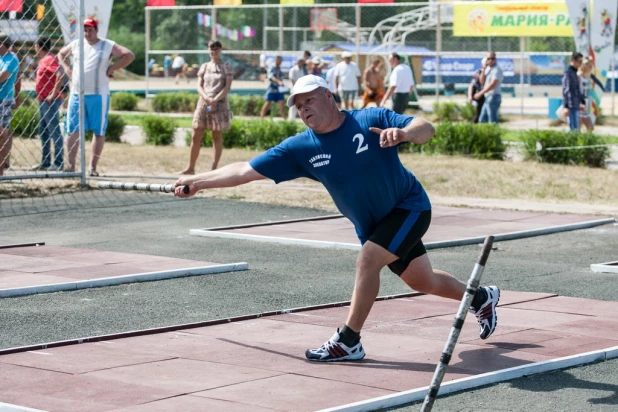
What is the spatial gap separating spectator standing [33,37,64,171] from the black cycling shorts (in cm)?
1013

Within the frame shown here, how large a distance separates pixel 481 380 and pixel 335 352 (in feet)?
2.77

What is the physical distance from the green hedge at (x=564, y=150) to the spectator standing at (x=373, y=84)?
24.1 ft

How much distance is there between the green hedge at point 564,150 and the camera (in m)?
17.4

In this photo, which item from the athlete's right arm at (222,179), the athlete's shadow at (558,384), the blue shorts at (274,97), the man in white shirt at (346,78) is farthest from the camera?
the blue shorts at (274,97)

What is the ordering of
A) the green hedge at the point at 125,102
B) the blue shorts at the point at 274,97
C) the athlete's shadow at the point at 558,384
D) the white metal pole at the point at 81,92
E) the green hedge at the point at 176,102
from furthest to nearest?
the green hedge at the point at 125,102 → the green hedge at the point at 176,102 → the blue shorts at the point at 274,97 → the white metal pole at the point at 81,92 → the athlete's shadow at the point at 558,384

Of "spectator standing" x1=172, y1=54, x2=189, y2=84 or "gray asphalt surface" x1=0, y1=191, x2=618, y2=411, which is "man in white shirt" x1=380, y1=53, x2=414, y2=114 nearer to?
"gray asphalt surface" x1=0, y1=191, x2=618, y2=411

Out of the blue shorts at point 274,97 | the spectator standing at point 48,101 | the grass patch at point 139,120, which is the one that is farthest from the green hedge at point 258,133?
the blue shorts at point 274,97

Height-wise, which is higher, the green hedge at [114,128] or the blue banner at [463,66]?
the blue banner at [463,66]

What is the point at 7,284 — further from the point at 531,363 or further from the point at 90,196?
the point at 90,196

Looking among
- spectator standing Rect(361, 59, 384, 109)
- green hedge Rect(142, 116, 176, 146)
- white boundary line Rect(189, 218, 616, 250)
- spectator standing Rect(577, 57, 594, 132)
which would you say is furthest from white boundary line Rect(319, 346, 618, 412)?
spectator standing Rect(361, 59, 384, 109)

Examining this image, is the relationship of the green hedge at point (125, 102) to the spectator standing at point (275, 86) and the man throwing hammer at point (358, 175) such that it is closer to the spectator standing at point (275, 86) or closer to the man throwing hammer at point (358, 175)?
the spectator standing at point (275, 86)

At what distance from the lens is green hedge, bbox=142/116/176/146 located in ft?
72.2

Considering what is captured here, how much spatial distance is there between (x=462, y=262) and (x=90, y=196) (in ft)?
19.6

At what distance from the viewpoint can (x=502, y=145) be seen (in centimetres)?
1889
